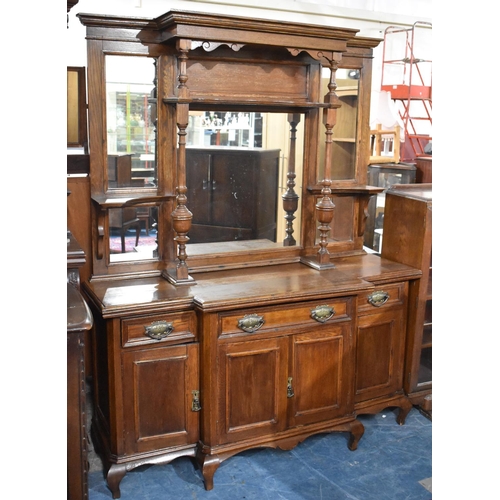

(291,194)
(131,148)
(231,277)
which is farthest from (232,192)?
(131,148)

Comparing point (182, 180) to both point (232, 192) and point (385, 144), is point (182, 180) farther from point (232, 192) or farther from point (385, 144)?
point (385, 144)

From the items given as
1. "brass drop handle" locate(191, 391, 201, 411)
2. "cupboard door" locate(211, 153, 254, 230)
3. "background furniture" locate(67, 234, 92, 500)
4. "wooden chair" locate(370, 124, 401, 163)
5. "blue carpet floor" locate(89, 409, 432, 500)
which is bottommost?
"blue carpet floor" locate(89, 409, 432, 500)

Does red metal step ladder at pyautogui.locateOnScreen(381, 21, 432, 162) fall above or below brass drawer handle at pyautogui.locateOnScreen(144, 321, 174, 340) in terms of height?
above

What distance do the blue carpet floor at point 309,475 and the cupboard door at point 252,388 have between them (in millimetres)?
211

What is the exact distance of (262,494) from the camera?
294 centimetres

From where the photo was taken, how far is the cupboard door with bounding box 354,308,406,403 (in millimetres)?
3498

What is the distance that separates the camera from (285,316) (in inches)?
122

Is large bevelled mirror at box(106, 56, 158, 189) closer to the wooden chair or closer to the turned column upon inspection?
the turned column

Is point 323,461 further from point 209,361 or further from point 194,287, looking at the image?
point 194,287

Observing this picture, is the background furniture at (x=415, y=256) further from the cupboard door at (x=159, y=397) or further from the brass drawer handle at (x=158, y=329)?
the brass drawer handle at (x=158, y=329)

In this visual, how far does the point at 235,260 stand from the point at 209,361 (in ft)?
2.47

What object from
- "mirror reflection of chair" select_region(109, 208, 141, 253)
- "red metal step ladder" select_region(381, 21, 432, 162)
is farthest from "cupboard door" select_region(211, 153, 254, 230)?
"red metal step ladder" select_region(381, 21, 432, 162)

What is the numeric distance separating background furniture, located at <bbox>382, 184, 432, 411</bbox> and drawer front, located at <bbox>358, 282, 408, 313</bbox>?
0.28 feet
